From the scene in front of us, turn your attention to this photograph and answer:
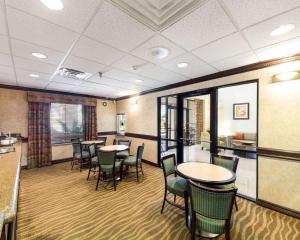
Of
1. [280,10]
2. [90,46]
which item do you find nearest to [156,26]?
[90,46]

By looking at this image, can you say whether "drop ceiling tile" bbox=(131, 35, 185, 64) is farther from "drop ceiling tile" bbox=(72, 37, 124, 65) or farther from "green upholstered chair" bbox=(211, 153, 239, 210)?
"green upholstered chair" bbox=(211, 153, 239, 210)

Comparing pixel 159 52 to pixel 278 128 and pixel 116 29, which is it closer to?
pixel 116 29

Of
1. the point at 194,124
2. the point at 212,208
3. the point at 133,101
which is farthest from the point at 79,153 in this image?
the point at 212,208

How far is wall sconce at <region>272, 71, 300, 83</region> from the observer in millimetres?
2402

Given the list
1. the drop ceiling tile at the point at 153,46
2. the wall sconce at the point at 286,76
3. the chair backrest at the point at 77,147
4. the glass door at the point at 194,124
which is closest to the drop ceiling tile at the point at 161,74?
the drop ceiling tile at the point at 153,46

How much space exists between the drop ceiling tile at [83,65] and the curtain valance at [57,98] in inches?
106

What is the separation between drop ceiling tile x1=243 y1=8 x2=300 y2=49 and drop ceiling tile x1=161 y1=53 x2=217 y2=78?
81 cm

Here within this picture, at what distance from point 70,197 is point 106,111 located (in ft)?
13.3

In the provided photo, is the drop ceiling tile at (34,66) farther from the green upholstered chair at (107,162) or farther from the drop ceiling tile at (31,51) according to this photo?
the green upholstered chair at (107,162)

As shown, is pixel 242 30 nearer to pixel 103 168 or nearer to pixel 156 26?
pixel 156 26

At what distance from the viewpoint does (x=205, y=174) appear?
2.24 m

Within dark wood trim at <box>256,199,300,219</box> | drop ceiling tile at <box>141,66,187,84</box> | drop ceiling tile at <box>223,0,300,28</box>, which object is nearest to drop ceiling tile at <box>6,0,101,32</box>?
drop ceiling tile at <box>223,0,300,28</box>

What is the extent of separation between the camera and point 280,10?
149 centimetres

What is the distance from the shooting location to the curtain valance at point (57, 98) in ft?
15.7
